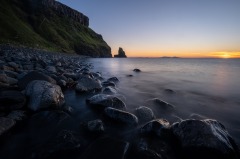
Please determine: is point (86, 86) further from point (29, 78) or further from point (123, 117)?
point (123, 117)

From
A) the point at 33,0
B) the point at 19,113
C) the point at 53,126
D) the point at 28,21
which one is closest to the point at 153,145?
the point at 53,126

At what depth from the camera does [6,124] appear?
3902 millimetres

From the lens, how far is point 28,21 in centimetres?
9262

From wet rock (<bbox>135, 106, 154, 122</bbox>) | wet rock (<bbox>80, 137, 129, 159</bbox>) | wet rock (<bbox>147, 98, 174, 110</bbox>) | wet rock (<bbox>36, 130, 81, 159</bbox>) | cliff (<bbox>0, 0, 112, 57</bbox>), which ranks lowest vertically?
wet rock (<bbox>147, 98, 174, 110</bbox>)

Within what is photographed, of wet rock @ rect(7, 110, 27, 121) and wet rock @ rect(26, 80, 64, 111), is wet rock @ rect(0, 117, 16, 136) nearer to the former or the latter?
wet rock @ rect(7, 110, 27, 121)

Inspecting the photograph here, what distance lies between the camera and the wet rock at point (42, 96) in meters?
4.99

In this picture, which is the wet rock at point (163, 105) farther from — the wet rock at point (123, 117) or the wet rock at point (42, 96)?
the wet rock at point (42, 96)

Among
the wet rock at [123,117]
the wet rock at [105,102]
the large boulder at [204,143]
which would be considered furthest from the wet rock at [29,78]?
the large boulder at [204,143]

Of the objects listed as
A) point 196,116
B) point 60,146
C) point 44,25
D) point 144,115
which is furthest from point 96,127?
point 44,25

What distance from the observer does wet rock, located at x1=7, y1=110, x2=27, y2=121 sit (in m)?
4.37

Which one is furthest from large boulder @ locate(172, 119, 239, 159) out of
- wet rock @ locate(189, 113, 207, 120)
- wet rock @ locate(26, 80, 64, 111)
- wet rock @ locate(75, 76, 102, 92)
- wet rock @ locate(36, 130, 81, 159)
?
wet rock @ locate(75, 76, 102, 92)

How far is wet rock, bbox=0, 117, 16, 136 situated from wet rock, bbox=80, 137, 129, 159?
78.5 inches

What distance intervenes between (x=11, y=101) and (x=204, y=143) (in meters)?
5.15

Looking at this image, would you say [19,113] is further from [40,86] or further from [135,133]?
[135,133]
